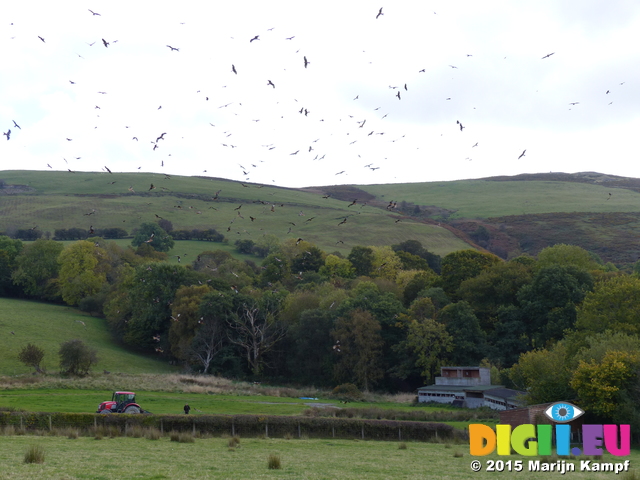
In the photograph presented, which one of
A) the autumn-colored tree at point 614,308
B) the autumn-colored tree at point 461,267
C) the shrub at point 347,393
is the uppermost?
the autumn-colored tree at point 461,267

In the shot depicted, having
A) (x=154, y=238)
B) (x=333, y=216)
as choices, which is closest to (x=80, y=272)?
(x=154, y=238)

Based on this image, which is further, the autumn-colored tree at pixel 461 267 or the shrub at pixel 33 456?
the autumn-colored tree at pixel 461 267

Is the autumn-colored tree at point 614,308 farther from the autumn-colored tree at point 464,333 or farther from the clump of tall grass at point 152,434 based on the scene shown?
the clump of tall grass at point 152,434

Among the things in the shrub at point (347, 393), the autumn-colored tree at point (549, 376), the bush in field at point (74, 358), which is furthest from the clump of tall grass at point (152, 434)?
the bush in field at point (74, 358)

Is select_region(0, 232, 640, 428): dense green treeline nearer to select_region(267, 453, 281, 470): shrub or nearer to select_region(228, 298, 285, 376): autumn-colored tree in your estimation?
select_region(228, 298, 285, 376): autumn-colored tree

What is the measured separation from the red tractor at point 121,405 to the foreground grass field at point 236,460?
35.3 ft

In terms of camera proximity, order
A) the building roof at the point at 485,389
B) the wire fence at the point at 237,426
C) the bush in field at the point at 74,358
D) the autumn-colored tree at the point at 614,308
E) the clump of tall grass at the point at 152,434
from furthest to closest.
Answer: the bush in field at the point at 74,358 → the building roof at the point at 485,389 → the autumn-colored tree at the point at 614,308 → the wire fence at the point at 237,426 → the clump of tall grass at the point at 152,434

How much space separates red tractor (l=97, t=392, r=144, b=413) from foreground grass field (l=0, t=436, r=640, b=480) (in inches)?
424

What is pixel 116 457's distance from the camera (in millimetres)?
21344

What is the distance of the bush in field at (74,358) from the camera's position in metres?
63.8

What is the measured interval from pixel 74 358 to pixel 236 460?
47.4m

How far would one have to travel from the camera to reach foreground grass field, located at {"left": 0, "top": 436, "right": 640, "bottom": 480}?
17516mm

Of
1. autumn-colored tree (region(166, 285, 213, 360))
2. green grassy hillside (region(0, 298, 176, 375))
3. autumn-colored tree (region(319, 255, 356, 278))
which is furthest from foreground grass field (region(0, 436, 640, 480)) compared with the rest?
autumn-colored tree (region(319, 255, 356, 278))

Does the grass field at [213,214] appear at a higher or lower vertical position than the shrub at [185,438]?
higher
